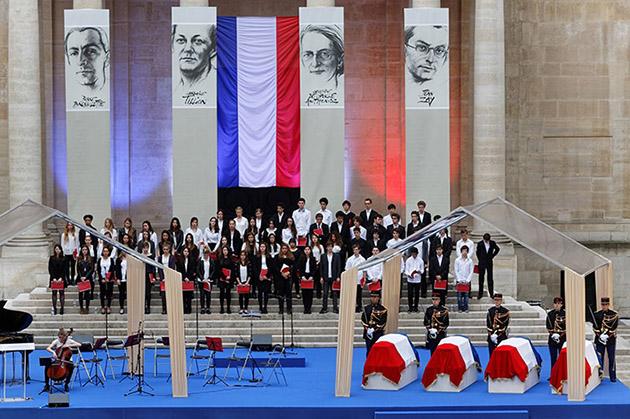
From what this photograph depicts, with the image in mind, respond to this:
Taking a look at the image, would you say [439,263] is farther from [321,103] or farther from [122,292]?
[122,292]

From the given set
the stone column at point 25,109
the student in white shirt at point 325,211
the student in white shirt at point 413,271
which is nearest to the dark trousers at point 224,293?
the student in white shirt at point 325,211

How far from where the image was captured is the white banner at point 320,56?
41.8m

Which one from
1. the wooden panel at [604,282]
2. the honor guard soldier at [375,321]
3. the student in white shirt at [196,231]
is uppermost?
the student in white shirt at [196,231]

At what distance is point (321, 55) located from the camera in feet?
137

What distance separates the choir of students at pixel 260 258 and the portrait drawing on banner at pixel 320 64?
→ 3.20 meters

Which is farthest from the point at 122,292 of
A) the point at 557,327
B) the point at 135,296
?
the point at 557,327

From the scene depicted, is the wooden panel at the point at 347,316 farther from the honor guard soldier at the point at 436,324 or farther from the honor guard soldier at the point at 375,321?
the honor guard soldier at the point at 436,324

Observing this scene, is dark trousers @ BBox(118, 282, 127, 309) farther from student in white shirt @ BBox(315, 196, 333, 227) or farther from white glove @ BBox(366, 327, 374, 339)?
white glove @ BBox(366, 327, 374, 339)

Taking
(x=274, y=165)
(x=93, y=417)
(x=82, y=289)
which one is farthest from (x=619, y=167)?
A: (x=93, y=417)

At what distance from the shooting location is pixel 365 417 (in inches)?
1138

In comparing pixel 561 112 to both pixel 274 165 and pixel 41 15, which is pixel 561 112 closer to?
pixel 274 165

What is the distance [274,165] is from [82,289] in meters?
7.49

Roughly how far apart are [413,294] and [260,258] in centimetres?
449

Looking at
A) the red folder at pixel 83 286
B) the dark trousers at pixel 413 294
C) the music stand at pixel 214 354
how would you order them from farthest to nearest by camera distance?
1. the dark trousers at pixel 413 294
2. the red folder at pixel 83 286
3. the music stand at pixel 214 354
